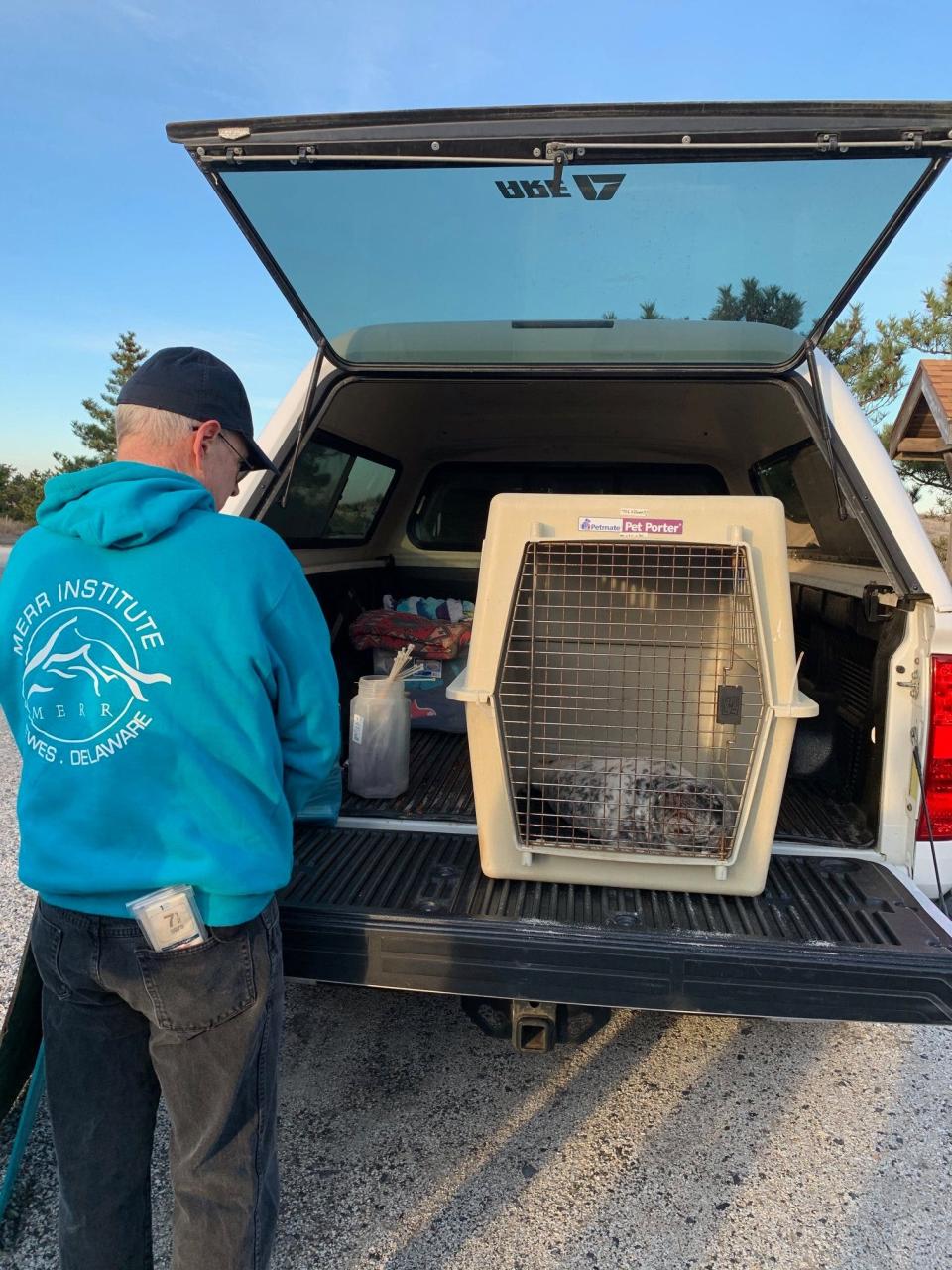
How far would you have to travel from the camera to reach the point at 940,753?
235cm

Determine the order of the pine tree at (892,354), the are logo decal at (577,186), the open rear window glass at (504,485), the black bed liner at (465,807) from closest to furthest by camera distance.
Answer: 1. the are logo decal at (577,186)
2. the black bed liner at (465,807)
3. the open rear window glass at (504,485)
4. the pine tree at (892,354)

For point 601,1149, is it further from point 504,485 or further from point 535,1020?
point 504,485

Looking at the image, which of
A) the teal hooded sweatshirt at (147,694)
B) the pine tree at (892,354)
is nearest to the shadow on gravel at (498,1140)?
the teal hooded sweatshirt at (147,694)

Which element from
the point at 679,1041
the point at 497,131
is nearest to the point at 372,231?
the point at 497,131

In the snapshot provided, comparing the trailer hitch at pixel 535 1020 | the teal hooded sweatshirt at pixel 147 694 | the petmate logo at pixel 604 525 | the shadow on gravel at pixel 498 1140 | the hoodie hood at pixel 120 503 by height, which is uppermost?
the petmate logo at pixel 604 525

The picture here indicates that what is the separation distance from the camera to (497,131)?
207 centimetres

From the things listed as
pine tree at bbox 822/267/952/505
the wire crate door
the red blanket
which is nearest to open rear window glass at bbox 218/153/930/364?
the wire crate door

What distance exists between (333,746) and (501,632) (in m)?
0.68

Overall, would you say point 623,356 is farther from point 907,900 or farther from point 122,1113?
point 122,1113

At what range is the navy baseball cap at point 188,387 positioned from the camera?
1.57m

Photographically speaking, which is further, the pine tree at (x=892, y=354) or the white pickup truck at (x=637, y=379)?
the pine tree at (x=892, y=354)

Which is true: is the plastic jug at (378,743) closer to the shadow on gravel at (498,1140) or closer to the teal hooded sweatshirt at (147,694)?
the shadow on gravel at (498,1140)

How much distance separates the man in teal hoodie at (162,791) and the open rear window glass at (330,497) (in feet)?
5.16

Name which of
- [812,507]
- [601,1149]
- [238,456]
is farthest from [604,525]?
[812,507]
